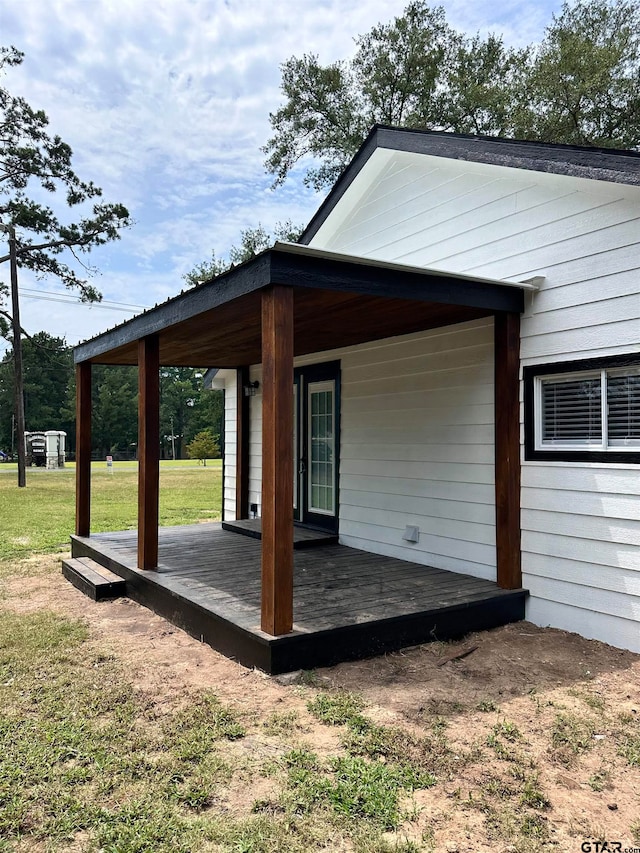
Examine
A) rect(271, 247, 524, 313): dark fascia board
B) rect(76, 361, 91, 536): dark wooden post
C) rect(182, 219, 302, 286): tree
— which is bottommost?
rect(76, 361, 91, 536): dark wooden post

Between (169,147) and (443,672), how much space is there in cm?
2053

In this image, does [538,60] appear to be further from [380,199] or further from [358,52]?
[380,199]

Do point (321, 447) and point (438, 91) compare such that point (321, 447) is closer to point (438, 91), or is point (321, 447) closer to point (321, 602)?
point (321, 602)

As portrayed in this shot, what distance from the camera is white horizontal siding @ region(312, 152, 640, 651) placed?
4.03 m

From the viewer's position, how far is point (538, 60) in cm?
1548

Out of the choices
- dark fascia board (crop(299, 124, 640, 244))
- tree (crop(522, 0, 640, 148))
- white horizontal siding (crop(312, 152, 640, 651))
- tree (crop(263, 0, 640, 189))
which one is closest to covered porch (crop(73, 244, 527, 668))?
white horizontal siding (crop(312, 152, 640, 651))

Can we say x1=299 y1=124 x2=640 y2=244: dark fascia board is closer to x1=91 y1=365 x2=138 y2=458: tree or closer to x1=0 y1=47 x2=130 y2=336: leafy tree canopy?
x1=0 y1=47 x2=130 y2=336: leafy tree canopy

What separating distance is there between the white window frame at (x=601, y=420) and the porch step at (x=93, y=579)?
13.2 feet

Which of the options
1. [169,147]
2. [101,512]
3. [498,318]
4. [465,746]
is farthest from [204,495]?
[465,746]

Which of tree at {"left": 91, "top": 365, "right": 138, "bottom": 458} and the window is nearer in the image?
the window

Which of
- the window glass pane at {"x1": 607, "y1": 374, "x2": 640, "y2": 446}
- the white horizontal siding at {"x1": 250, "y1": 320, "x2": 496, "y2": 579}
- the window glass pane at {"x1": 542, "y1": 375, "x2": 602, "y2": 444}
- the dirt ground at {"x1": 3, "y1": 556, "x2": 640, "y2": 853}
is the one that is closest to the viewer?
the dirt ground at {"x1": 3, "y1": 556, "x2": 640, "y2": 853}

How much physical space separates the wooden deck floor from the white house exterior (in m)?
0.47

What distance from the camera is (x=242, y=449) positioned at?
908 centimetres

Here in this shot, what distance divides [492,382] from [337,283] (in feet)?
6.33
